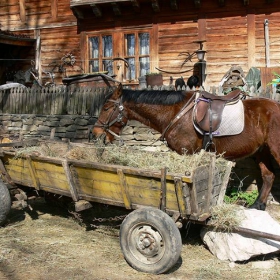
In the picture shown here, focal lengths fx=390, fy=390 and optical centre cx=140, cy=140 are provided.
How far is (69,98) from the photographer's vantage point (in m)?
10.0

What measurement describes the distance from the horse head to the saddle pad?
1.18m

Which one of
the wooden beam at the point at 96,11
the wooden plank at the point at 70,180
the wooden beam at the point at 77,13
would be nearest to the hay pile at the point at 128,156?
the wooden plank at the point at 70,180

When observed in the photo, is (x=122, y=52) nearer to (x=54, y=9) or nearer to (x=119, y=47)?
(x=119, y=47)

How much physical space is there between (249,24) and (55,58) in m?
7.14

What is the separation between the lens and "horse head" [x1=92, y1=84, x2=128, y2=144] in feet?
19.4

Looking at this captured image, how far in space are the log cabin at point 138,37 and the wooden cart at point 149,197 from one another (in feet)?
23.5

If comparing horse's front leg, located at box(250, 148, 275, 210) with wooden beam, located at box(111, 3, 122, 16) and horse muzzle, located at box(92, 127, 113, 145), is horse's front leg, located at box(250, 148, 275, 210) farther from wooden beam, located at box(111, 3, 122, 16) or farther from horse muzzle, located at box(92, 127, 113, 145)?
wooden beam, located at box(111, 3, 122, 16)

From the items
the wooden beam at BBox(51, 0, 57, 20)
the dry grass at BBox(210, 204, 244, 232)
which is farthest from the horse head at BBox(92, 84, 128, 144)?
the wooden beam at BBox(51, 0, 57, 20)

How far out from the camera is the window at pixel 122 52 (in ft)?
44.1

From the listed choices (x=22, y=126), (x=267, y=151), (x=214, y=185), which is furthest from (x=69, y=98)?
(x=214, y=185)

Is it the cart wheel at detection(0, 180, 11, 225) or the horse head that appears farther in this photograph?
the horse head

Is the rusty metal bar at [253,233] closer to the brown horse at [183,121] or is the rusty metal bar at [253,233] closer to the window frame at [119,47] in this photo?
the brown horse at [183,121]

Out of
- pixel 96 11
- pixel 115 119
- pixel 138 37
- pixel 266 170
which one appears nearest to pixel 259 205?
pixel 266 170

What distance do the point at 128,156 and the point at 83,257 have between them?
1.35 m
